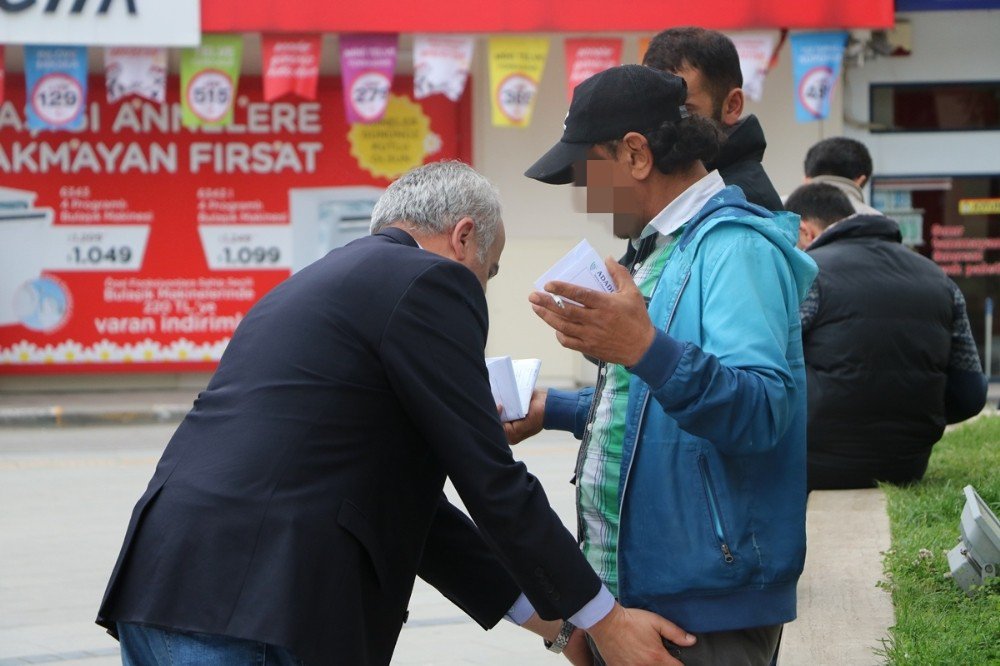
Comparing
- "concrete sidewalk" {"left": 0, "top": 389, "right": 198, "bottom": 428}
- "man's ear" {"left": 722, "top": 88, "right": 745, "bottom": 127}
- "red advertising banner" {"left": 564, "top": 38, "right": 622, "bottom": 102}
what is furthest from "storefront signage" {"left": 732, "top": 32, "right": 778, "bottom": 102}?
"man's ear" {"left": 722, "top": 88, "right": 745, "bottom": 127}

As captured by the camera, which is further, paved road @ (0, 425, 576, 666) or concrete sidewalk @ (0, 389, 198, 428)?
concrete sidewalk @ (0, 389, 198, 428)

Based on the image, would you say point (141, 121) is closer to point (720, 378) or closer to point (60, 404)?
point (60, 404)

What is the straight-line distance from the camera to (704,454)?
8.26 feet

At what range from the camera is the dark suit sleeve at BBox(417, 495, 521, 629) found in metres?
3.02

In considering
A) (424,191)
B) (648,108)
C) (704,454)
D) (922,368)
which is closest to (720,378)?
(704,454)

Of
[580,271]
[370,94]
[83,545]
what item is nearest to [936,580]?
[580,271]

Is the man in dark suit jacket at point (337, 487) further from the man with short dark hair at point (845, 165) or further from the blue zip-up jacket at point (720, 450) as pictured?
the man with short dark hair at point (845, 165)

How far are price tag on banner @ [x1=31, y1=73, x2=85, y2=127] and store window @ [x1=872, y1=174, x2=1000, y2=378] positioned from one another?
27.7ft

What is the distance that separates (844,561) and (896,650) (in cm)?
138

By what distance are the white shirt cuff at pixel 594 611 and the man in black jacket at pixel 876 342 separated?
3.52m

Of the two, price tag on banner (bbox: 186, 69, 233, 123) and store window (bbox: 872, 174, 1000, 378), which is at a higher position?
price tag on banner (bbox: 186, 69, 233, 123)

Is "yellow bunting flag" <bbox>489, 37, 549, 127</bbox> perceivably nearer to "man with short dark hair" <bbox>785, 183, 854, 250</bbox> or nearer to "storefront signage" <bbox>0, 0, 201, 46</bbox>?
"storefront signage" <bbox>0, 0, 201, 46</bbox>

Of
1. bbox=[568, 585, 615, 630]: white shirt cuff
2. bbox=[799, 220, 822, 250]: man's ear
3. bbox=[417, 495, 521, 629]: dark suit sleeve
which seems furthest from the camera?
bbox=[799, 220, 822, 250]: man's ear

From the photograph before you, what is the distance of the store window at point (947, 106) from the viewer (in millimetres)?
15258
